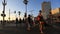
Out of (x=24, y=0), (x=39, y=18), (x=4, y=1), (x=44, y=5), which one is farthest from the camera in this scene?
(x=44, y=5)

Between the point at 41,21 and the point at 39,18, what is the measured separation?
29cm

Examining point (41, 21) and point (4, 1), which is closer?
point (41, 21)

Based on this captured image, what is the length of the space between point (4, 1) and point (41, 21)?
111 ft

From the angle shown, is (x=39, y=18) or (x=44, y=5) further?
(x=44, y=5)

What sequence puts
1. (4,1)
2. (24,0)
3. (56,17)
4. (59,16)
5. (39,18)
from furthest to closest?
1. (56,17)
2. (59,16)
3. (4,1)
4. (24,0)
5. (39,18)

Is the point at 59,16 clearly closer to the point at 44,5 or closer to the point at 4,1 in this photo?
the point at 4,1

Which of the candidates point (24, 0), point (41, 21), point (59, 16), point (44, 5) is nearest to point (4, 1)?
point (24, 0)

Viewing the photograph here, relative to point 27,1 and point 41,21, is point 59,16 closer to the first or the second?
point 27,1

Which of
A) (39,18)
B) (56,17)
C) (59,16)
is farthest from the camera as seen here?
(56,17)

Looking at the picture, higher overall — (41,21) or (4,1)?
(4,1)

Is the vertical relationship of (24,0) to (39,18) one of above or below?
above

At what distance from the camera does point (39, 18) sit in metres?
14.1

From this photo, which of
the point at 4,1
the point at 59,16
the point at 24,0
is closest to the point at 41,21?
the point at 24,0

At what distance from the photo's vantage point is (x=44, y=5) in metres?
188
